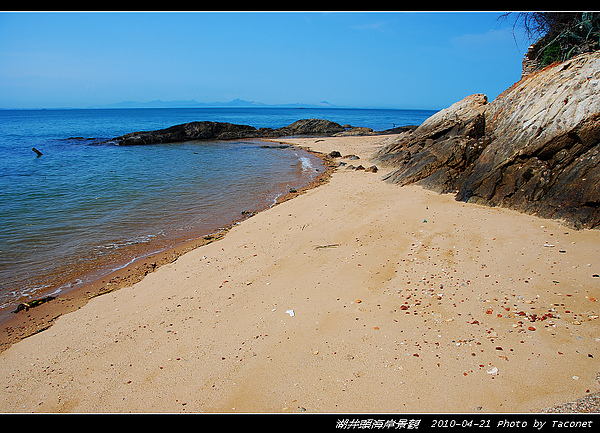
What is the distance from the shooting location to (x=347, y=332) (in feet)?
14.3

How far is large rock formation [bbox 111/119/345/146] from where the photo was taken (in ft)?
129

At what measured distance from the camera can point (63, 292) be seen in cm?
691

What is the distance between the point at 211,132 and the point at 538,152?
41.7 m

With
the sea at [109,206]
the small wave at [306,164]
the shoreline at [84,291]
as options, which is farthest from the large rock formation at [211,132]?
the shoreline at [84,291]

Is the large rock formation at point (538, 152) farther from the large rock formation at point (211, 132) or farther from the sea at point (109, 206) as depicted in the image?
the large rock formation at point (211, 132)

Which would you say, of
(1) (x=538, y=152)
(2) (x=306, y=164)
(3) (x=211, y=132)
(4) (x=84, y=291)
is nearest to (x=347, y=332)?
(4) (x=84, y=291)

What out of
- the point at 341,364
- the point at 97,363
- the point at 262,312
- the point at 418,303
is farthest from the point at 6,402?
the point at 418,303

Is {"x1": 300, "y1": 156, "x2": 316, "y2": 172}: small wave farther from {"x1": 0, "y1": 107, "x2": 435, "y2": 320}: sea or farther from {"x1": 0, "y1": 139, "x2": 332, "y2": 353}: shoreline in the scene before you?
{"x1": 0, "y1": 139, "x2": 332, "y2": 353}: shoreline

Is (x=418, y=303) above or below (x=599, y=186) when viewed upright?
below

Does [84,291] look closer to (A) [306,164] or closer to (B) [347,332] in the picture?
(B) [347,332]

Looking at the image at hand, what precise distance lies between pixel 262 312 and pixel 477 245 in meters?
4.31

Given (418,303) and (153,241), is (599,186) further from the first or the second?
(153,241)

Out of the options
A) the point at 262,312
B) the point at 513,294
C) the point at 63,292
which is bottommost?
the point at 63,292

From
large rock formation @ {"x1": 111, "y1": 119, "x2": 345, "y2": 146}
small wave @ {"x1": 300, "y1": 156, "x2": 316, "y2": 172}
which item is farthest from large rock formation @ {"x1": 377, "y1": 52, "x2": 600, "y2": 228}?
large rock formation @ {"x1": 111, "y1": 119, "x2": 345, "y2": 146}
